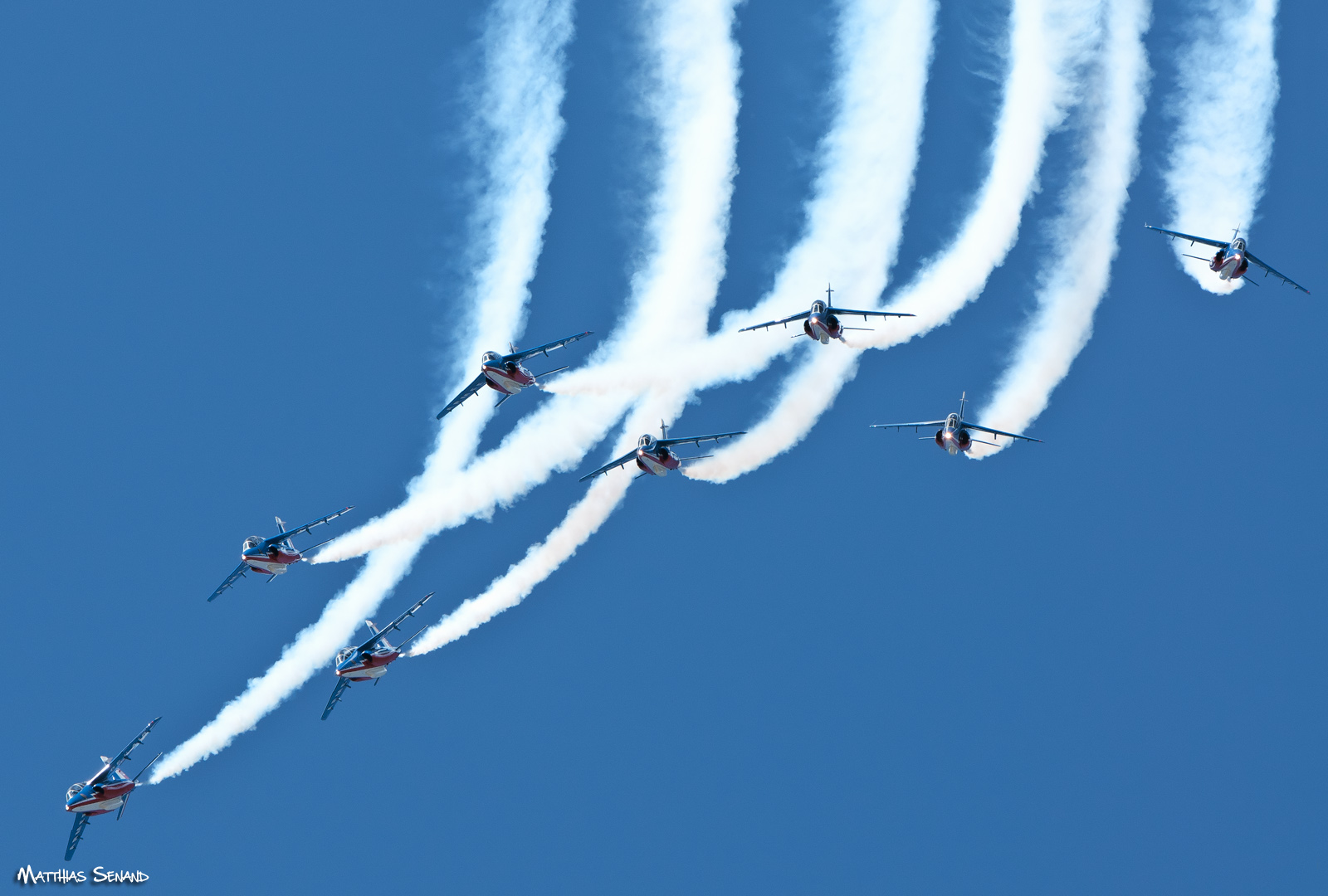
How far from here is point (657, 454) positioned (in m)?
51.2

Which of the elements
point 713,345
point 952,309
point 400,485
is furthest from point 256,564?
point 952,309

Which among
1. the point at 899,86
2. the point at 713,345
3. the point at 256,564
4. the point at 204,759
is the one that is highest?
the point at 899,86

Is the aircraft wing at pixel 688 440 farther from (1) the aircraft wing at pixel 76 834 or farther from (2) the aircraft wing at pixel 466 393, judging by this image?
(1) the aircraft wing at pixel 76 834

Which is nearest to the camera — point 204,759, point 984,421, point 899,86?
point 899,86

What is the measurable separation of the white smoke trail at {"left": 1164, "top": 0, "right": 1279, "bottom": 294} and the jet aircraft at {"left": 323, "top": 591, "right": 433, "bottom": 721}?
34.4 metres

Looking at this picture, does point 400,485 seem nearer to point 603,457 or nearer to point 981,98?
point 603,457

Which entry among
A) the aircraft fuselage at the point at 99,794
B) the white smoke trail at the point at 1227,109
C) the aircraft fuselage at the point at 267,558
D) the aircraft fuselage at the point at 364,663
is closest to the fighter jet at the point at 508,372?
the aircraft fuselage at the point at 267,558

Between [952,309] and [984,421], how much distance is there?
4.99 meters

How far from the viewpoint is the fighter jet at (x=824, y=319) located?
50062 mm

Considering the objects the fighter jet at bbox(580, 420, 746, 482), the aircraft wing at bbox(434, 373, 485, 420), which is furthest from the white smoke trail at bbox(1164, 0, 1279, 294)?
the aircraft wing at bbox(434, 373, 485, 420)

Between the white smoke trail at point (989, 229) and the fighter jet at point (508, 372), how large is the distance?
7.17 meters

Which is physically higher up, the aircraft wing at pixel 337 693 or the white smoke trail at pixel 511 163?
the white smoke trail at pixel 511 163

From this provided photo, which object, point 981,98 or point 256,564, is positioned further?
point 256,564

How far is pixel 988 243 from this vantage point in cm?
5209
